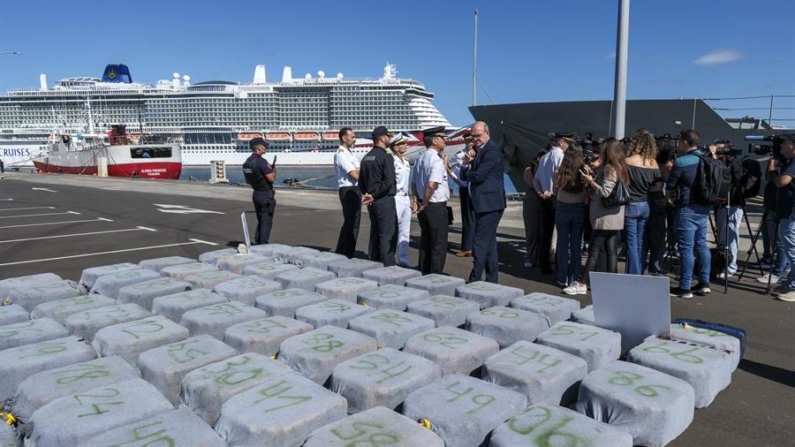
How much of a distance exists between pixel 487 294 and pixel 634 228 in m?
2.19

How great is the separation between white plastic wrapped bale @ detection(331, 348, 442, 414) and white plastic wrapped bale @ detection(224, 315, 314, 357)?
23.1 inches

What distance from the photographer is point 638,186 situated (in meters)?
5.15

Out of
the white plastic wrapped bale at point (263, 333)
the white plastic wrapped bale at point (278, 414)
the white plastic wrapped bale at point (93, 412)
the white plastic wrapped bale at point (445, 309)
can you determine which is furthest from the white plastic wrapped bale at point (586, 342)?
the white plastic wrapped bale at point (93, 412)

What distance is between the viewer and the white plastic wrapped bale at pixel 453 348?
2811 millimetres

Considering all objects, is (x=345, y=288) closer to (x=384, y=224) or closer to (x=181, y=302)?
(x=181, y=302)

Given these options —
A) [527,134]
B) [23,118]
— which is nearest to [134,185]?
[527,134]

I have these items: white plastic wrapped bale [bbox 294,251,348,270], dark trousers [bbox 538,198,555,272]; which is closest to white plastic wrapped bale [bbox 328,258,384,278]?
white plastic wrapped bale [bbox 294,251,348,270]

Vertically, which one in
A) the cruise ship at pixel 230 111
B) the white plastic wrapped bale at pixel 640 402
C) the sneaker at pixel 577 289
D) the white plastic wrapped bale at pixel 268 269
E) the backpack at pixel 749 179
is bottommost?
the sneaker at pixel 577 289

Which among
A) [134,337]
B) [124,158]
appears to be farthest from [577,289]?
[124,158]

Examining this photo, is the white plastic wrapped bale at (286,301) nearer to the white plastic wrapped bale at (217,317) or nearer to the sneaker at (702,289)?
the white plastic wrapped bale at (217,317)

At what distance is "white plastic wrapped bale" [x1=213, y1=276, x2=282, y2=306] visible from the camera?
407 centimetres

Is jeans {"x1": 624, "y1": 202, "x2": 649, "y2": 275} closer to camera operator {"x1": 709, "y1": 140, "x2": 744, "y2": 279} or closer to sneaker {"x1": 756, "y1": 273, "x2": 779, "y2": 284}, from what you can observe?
camera operator {"x1": 709, "y1": 140, "x2": 744, "y2": 279}

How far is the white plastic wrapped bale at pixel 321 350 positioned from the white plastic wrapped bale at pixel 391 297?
2.47 feet

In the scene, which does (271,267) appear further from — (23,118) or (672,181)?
(23,118)
